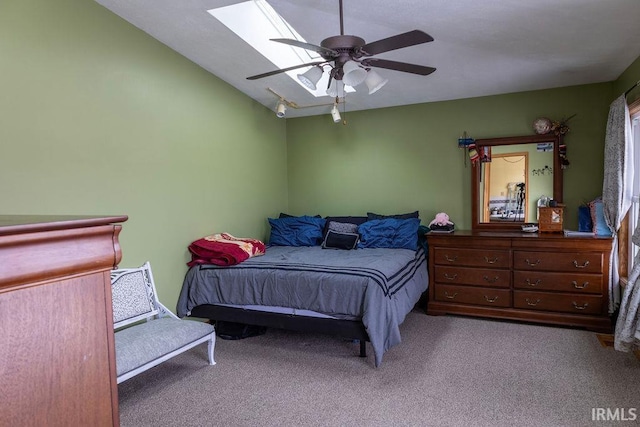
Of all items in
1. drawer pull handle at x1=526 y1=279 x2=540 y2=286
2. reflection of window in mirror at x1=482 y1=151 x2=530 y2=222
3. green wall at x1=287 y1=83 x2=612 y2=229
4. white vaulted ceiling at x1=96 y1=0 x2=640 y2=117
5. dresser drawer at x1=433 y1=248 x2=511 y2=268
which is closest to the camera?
white vaulted ceiling at x1=96 y1=0 x2=640 y2=117

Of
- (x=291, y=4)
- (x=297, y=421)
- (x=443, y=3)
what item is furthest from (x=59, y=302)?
(x=443, y=3)

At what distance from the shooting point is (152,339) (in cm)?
235

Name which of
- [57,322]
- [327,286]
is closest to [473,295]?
[327,286]

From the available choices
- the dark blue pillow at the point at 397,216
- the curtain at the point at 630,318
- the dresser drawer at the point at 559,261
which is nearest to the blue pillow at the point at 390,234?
the dark blue pillow at the point at 397,216

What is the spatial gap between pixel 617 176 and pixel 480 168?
126 centimetres

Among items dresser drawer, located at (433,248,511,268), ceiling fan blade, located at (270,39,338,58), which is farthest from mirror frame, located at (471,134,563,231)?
ceiling fan blade, located at (270,39,338,58)

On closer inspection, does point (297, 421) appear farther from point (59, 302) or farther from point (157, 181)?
point (157, 181)

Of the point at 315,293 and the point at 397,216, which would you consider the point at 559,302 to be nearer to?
the point at 397,216

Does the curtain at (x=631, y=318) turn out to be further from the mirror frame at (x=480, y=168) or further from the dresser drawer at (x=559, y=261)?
the mirror frame at (x=480, y=168)

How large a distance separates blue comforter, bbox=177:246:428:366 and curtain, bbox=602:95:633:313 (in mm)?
1676

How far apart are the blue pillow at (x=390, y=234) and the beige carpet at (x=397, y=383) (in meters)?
1.03

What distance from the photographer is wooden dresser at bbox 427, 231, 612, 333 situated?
3.28m

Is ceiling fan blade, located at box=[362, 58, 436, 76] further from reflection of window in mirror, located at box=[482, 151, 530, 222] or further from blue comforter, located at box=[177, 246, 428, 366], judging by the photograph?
reflection of window in mirror, located at box=[482, 151, 530, 222]

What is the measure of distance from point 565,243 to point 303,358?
2520 mm
